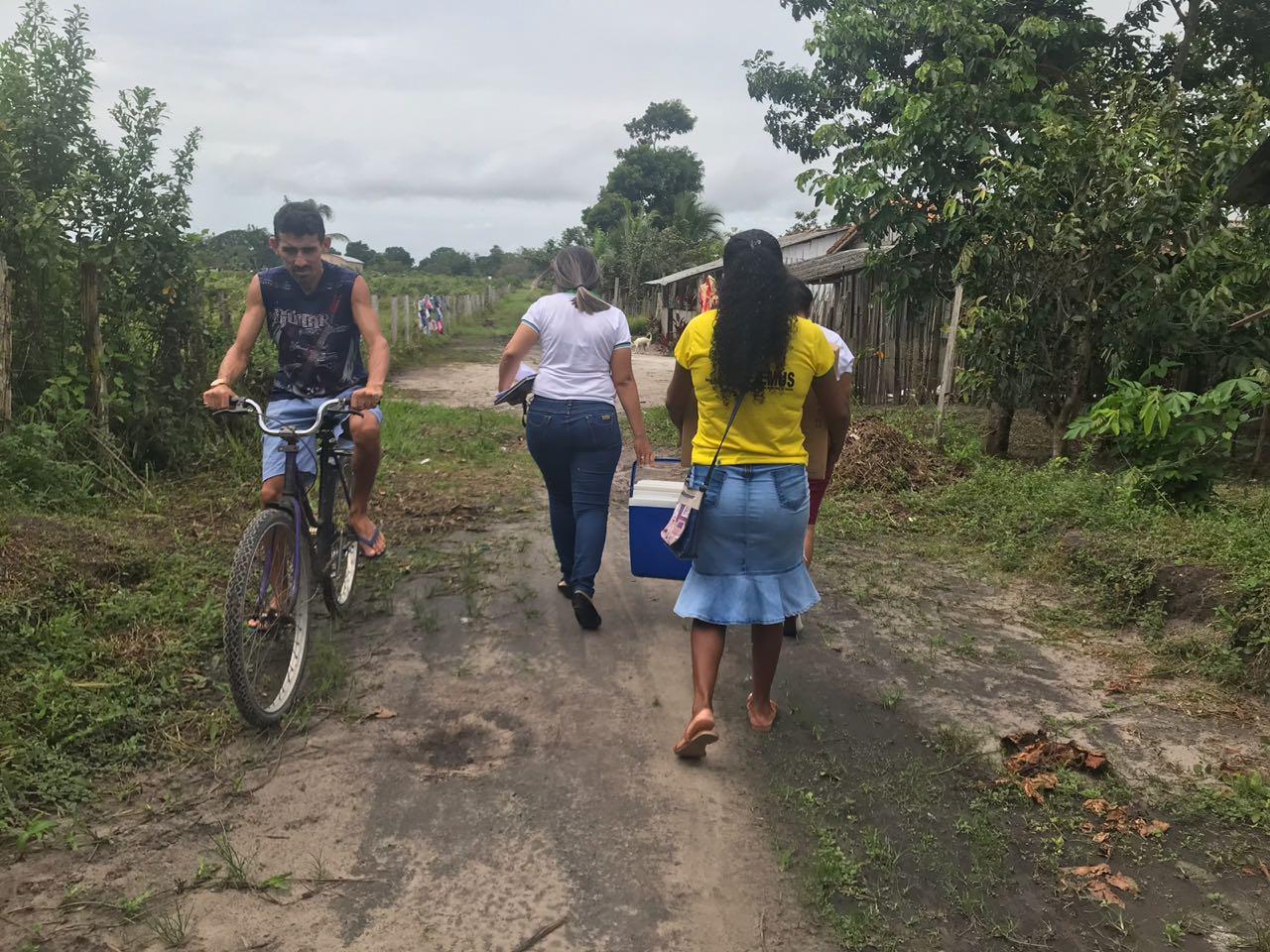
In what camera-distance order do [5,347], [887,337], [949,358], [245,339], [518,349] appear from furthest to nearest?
[887,337] → [949,358] → [5,347] → [518,349] → [245,339]

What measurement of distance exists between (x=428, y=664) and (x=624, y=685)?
2.83 ft

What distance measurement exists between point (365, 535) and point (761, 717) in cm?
219

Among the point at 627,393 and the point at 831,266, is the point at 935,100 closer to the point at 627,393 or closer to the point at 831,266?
the point at 831,266

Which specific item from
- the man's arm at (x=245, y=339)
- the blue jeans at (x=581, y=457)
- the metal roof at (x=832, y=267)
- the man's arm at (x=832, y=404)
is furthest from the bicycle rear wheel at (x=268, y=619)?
the metal roof at (x=832, y=267)

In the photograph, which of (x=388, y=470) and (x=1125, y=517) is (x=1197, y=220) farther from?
(x=388, y=470)

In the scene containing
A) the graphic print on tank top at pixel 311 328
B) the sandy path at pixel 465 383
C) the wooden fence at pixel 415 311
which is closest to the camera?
the graphic print on tank top at pixel 311 328

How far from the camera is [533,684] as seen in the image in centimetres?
380

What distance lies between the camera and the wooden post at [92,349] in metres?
6.03

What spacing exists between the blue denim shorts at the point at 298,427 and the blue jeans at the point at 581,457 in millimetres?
788

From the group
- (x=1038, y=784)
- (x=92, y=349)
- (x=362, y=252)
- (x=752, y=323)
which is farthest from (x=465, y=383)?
(x=362, y=252)

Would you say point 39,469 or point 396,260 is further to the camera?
point 396,260

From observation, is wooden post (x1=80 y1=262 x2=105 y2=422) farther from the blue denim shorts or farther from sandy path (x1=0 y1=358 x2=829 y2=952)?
sandy path (x1=0 y1=358 x2=829 y2=952)

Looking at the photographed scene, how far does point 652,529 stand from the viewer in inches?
161

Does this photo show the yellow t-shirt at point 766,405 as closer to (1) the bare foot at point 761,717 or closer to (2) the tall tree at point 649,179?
(1) the bare foot at point 761,717
